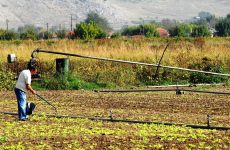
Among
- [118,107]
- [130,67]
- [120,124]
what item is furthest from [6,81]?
[120,124]

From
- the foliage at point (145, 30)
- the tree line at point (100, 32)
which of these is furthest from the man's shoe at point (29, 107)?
the foliage at point (145, 30)

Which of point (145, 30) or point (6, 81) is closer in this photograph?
point (6, 81)

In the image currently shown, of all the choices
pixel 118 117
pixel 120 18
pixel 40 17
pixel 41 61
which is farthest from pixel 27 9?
pixel 118 117

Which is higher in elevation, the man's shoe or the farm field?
the man's shoe

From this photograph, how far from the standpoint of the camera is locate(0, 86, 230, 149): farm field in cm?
1168

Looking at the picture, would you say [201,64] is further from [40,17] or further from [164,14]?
[164,14]

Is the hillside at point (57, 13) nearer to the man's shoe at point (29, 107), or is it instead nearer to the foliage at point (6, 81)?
the foliage at point (6, 81)

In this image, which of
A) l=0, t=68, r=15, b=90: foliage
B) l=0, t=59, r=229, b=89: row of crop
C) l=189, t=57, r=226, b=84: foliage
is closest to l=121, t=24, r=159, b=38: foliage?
l=189, t=57, r=226, b=84: foliage

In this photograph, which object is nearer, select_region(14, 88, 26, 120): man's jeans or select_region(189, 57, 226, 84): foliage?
select_region(14, 88, 26, 120): man's jeans

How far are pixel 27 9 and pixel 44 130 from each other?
545ft

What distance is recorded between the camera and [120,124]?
1416cm

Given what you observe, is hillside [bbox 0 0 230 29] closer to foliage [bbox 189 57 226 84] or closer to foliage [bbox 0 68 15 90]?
foliage [bbox 189 57 226 84]

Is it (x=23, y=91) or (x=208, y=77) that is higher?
(x=23, y=91)

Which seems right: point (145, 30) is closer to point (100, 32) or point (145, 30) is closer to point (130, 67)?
point (100, 32)
